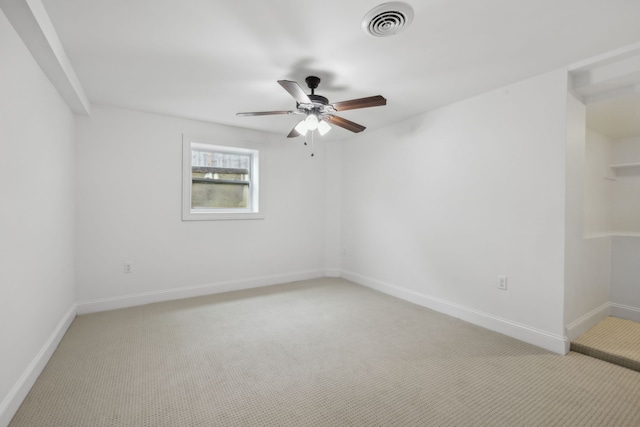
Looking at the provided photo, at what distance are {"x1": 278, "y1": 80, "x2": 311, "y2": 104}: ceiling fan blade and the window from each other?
6.60 feet

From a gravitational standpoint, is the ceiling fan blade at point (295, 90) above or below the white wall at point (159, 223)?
above

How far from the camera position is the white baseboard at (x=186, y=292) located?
Answer: 326 centimetres

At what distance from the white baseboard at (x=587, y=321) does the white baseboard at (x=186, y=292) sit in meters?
3.18

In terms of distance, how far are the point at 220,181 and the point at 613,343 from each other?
4.48 m

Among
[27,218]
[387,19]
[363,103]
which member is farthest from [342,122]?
[27,218]

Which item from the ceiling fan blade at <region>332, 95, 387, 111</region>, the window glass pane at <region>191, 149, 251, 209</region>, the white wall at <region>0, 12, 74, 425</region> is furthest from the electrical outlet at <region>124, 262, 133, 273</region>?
the ceiling fan blade at <region>332, 95, 387, 111</region>

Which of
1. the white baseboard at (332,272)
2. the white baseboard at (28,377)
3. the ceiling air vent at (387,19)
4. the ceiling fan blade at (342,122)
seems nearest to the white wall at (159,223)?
the white baseboard at (332,272)

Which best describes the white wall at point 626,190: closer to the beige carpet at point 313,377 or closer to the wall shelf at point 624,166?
the wall shelf at point 624,166

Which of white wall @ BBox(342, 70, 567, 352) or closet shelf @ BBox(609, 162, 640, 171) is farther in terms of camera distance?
closet shelf @ BBox(609, 162, 640, 171)

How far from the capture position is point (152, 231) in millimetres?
3555

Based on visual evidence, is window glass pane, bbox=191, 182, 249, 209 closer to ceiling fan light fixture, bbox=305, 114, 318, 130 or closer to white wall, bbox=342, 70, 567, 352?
white wall, bbox=342, 70, 567, 352

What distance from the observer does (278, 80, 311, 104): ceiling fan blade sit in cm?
200

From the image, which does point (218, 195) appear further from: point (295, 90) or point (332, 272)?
point (295, 90)

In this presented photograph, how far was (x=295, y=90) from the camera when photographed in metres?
2.13
